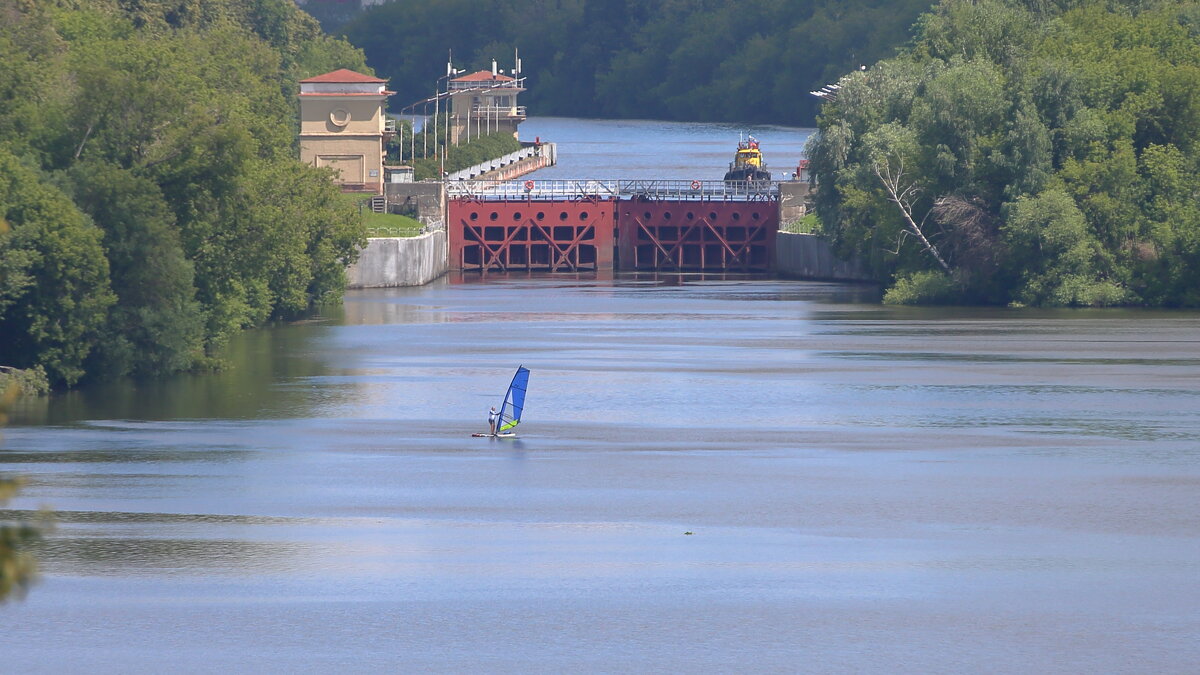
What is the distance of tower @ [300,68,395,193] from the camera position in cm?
8069

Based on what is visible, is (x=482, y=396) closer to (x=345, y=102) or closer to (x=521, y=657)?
(x=521, y=657)

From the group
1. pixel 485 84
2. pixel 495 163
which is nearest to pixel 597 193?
pixel 495 163

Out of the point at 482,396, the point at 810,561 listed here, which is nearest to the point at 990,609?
the point at 810,561

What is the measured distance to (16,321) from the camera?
124 ft

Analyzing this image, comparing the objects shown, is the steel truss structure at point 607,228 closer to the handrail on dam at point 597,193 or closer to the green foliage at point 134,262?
the handrail on dam at point 597,193

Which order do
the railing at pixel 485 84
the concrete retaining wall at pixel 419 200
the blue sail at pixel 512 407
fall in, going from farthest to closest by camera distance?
the railing at pixel 485 84
the concrete retaining wall at pixel 419 200
the blue sail at pixel 512 407

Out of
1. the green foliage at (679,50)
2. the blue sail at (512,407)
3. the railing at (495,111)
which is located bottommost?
the blue sail at (512,407)

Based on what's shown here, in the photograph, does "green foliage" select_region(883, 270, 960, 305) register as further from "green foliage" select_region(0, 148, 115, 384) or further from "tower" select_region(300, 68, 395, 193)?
"green foliage" select_region(0, 148, 115, 384)

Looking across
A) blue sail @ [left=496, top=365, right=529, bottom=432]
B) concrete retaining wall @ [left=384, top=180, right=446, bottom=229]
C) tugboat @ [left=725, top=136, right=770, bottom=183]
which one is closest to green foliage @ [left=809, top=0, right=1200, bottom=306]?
concrete retaining wall @ [left=384, top=180, right=446, bottom=229]

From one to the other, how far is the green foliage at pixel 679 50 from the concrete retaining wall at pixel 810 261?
7034 centimetres

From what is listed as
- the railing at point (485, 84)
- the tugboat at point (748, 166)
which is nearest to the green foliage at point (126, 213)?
the tugboat at point (748, 166)

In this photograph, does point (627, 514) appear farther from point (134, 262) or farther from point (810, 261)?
point (810, 261)

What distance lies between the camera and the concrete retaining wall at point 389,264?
70.9m

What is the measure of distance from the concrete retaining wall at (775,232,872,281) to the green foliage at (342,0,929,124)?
70.3 meters
